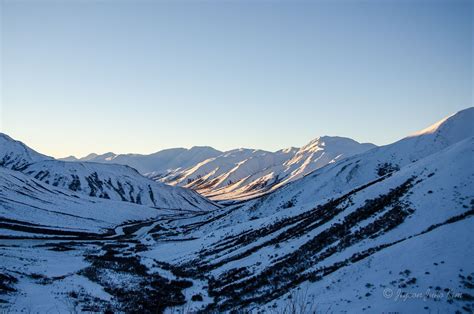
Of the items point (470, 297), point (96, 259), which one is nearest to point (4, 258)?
point (96, 259)

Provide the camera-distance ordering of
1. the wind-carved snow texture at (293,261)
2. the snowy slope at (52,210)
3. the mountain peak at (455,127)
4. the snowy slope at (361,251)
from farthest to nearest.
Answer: the mountain peak at (455,127), the snowy slope at (52,210), the wind-carved snow texture at (293,261), the snowy slope at (361,251)

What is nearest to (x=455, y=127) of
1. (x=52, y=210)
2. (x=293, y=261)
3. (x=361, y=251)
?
(x=293, y=261)

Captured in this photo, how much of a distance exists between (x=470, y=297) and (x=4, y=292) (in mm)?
34369

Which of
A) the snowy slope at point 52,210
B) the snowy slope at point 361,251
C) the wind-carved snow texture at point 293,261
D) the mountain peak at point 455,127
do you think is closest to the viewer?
the snowy slope at point 361,251

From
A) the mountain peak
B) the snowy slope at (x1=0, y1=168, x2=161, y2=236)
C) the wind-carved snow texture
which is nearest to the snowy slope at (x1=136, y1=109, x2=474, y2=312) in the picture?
the wind-carved snow texture

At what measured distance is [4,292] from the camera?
32.5 metres

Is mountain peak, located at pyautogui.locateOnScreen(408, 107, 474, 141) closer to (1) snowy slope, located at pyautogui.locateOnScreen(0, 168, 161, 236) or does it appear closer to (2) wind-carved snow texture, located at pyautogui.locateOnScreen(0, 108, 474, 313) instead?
(2) wind-carved snow texture, located at pyautogui.locateOnScreen(0, 108, 474, 313)

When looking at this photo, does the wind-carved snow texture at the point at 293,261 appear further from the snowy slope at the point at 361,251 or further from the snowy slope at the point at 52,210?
the snowy slope at the point at 52,210

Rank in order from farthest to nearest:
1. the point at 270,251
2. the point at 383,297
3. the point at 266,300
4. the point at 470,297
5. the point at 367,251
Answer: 1. the point at 270,251
2. the point at 367,251
3. the point at 266,300
4. the point at 383,297
5. the point at 470,297

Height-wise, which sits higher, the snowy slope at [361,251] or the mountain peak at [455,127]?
the mountain peak at [455,127]

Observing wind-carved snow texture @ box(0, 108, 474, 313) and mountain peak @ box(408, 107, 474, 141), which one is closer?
wind-carved snow texture @ box(0, 108, 474, 313)

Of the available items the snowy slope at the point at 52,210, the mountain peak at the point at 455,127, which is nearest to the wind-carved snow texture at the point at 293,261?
the snowy slope at the point at 52,210

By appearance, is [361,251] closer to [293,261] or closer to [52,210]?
[293,261]

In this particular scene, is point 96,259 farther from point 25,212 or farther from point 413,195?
point 25,212
